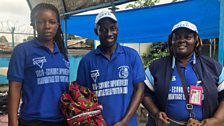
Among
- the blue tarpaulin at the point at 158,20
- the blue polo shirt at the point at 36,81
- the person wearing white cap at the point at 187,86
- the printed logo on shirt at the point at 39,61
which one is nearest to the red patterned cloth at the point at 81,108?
the blue polo shirt at the point at 36,81

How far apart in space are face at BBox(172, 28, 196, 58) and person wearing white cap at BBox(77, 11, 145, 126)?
34 cm

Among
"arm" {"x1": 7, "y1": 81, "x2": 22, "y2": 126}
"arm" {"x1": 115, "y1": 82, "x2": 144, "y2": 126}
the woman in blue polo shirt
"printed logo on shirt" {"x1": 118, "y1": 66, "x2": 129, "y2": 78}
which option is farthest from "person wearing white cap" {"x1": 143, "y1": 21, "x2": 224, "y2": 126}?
"arm" {"x1": 7, "y1": 81, "x2": 22, "y2": 126}

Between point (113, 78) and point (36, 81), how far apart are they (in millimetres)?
584

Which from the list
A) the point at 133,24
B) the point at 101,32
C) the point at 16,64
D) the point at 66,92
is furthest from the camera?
the point at 133,24

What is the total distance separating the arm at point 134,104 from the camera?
6.84 ft

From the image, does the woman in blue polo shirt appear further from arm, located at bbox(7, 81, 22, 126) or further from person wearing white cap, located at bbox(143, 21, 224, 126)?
person wearing white cap, located at bbox(143, 21, 224, 126)

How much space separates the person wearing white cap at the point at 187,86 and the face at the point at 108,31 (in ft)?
1.55

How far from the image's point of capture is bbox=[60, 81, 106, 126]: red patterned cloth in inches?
74.9

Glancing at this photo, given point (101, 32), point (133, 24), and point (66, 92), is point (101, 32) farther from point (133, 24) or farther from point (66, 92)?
point (133, 24)

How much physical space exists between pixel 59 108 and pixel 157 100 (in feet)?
2.68

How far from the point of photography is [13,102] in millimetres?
1915

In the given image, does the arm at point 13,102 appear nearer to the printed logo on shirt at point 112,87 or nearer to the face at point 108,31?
the printed logo on shirt at point 112,87

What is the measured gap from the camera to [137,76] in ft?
7.19

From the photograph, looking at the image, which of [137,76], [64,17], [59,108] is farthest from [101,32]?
[64,17]
